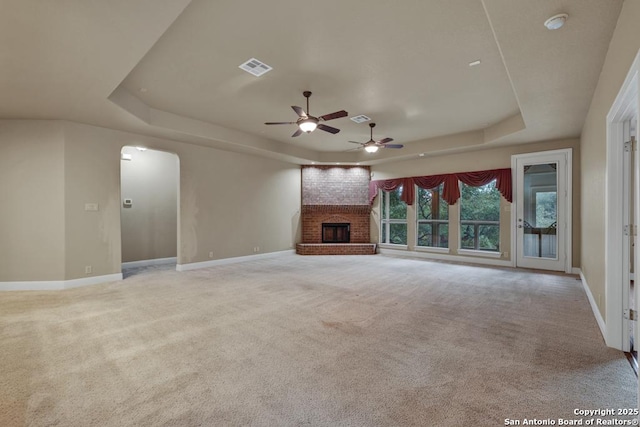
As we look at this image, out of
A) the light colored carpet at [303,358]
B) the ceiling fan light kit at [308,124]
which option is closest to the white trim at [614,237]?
the light colored carpet at [303,358]

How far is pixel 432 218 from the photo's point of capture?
8594 mm

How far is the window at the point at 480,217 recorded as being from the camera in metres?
7.46

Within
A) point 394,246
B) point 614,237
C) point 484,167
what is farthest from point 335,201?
point 614,237

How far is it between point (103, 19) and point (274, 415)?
3332 millimetres

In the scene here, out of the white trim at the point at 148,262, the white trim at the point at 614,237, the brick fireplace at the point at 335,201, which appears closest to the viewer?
the white trim at the point at 614,237

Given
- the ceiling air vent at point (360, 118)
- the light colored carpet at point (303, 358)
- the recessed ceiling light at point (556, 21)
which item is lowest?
the light colored carpet at point (303, 358)

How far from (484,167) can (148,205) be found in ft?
28.0

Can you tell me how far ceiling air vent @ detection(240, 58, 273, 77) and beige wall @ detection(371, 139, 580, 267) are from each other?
5869 millimetres

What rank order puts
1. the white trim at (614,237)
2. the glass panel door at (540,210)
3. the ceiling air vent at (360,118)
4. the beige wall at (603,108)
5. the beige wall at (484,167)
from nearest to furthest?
the beige wall at (603,108), the white trim at (614,237), the ceiling air vent at (360,118), the beige wall at (484,167), the glass panel door at (540,210)

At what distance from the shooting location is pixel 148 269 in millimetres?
6895

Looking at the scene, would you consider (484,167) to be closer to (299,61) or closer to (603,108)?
(603,108)

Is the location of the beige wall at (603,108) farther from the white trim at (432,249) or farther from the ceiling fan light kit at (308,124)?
the white trim at (432,249)

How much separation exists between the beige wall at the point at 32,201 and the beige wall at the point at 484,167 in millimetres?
7797

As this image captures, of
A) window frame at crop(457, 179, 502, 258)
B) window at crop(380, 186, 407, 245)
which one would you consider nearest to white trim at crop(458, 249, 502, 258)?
window frame at crop(457, 179, 502, 258)
